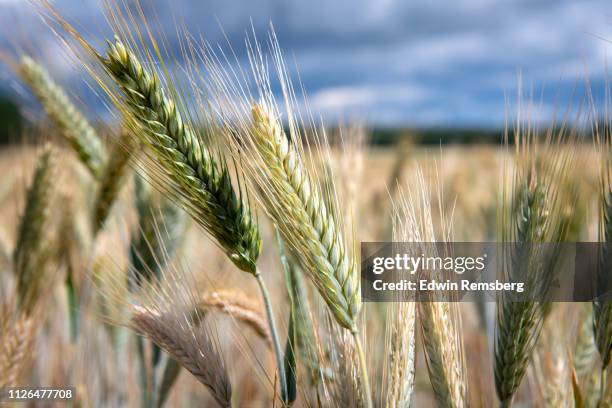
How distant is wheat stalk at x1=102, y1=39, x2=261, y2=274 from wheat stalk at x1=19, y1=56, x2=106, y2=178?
950 mm

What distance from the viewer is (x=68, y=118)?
2.10 metres

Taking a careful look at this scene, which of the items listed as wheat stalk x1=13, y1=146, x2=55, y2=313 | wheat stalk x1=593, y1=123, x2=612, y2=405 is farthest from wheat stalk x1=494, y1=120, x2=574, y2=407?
wheat stalk x1=13, y1=146, x2=55, y2=313

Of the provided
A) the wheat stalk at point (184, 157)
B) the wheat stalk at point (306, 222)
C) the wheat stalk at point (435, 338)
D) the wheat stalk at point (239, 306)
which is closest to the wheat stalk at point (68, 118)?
the wheat stalk at point (239, 306)

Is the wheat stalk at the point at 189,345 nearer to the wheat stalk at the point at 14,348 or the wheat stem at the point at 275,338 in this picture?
the wheat stem at the point at 275,338

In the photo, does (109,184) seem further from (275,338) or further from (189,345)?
(275,338)

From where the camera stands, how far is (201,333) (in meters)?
1.34

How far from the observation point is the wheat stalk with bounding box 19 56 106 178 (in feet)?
6.75

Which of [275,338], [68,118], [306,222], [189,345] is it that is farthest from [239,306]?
[68,118]

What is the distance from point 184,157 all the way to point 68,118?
1171 mm

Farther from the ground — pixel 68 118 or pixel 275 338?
pixel 68 118

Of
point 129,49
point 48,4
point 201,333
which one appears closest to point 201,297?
point 201,333

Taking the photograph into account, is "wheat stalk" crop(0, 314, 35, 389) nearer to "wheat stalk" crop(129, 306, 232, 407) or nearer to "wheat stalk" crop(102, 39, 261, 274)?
"wheat stalk" crop(129, 306, 232, 407)

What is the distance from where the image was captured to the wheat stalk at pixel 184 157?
3.74 feet

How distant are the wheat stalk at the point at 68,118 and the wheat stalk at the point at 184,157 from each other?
0.95 meters
